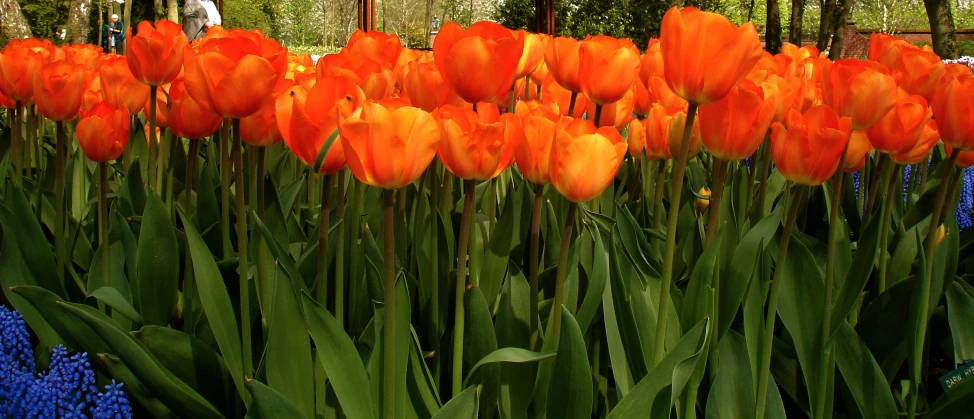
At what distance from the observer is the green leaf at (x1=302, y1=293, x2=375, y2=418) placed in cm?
99

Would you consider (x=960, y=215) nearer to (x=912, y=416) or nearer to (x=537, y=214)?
(x=912, y=416)

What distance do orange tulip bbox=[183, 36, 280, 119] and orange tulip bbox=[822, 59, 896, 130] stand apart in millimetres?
872

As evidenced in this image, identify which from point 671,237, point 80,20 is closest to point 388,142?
point 671,237

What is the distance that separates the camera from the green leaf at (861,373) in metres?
1.25

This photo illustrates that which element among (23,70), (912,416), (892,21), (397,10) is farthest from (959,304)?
(397,10)

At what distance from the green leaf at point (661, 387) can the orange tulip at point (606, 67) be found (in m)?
0.52

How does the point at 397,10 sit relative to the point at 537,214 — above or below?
above

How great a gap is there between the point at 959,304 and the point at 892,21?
46.5 metres

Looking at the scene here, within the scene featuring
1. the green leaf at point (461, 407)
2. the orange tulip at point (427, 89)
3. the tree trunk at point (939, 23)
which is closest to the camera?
the green leaf at point (461, 407)

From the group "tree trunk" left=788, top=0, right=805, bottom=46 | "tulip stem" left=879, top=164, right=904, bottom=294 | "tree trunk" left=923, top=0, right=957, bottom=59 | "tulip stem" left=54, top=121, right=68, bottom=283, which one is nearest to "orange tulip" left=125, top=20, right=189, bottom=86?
"tulip stem" left=54, top=121, right=68, bottom=283

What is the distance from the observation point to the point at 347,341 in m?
1.02

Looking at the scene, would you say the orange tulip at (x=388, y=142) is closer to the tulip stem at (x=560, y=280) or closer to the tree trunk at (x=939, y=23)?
the tulip stem at (x=560, y=280)

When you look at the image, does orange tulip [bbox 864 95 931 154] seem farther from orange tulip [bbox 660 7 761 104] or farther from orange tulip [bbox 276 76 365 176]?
orange tulip [bbox 276 76 365 176]

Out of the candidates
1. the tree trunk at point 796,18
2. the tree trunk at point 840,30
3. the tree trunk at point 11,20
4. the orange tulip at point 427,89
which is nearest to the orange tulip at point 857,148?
the orange tulip at point 427,89
